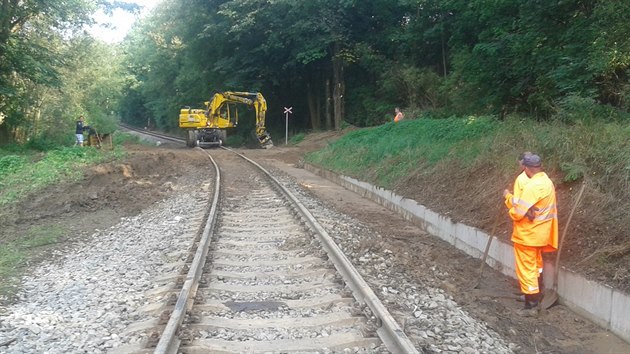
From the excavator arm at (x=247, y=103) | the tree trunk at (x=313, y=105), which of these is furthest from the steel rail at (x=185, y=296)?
the tree trunk at (x=313, y=105)

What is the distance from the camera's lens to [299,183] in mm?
16375

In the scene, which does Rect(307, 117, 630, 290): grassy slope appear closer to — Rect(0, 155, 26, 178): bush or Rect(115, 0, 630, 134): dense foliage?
Rect(115, 0, 630, 134): dense foliage

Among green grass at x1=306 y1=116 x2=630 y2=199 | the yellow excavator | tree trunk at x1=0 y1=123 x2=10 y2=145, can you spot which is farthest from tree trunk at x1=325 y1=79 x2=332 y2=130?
tree trunk at x1=0 y1=123 x2=10 y2=145

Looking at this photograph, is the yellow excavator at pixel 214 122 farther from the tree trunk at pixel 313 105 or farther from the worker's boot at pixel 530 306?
the worker's boot at pixel 530 306

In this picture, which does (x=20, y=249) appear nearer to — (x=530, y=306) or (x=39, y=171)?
(x=530, y=306)

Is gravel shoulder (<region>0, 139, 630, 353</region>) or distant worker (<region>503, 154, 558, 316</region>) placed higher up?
distant worker (<region>503, 154, 558, 316</region>)

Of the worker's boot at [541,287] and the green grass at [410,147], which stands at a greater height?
the green grass at [410,147]

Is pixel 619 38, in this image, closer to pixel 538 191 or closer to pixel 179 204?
pixel 538 191

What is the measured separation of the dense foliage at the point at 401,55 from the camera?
1099 centimetres

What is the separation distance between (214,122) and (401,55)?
12.1 meters

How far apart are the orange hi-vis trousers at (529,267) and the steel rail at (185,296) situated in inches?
135

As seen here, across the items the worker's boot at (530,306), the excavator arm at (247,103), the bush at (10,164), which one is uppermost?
the excavator arm at (247,103)

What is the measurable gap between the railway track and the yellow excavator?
24444 mm

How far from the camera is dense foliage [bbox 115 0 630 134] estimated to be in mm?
10992
